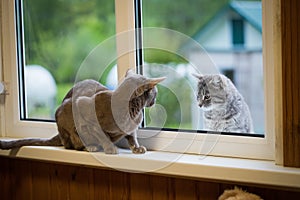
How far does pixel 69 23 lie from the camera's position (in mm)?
1897

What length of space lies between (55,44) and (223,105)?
32.5 inches

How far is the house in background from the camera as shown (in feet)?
4.80

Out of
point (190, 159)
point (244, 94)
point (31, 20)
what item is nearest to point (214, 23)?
point (244, 94)

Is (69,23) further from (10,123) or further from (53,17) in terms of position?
(10,123)

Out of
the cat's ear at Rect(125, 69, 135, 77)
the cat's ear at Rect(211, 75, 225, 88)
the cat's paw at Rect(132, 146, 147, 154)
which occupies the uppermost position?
the cat's ear at Rect(125, 69, 135, 77)

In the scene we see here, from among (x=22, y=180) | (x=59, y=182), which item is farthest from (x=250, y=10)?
(x=22, y=180)

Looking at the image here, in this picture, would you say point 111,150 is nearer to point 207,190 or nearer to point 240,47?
point 207,190

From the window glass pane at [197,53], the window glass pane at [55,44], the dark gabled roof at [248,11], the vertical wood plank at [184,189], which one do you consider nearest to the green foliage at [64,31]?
the window glass pane at [55,44]

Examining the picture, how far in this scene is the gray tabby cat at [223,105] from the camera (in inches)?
58.4

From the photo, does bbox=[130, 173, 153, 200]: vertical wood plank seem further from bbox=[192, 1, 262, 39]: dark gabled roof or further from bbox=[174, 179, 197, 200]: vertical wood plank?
bbox=[192, 1, 262, 39]: dark gabled roof

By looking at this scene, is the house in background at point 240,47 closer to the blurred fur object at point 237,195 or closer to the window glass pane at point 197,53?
the window glass pane at point 197,53

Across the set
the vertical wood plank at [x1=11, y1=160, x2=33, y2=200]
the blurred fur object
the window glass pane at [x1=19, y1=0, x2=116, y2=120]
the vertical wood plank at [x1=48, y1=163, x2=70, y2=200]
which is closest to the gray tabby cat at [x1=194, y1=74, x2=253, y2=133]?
the blurred fur object

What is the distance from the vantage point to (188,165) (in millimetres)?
1421

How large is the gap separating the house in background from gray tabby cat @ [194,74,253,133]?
0.03 meters
